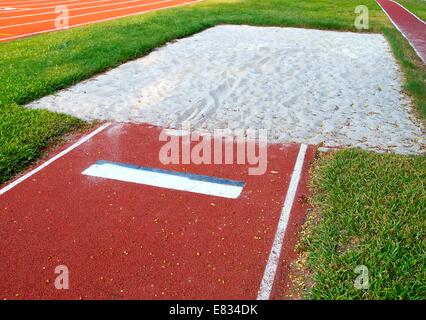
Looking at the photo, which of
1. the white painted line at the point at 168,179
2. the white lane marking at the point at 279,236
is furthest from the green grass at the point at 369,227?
the white painted line at the point at 168,179

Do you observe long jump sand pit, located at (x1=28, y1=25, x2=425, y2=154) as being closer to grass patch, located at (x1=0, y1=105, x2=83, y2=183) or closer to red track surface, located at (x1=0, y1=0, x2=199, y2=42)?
grass patch, located at (x1=0, y1=105, x2=83, y2=183)

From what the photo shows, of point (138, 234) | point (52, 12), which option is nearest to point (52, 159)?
point (138, 234)

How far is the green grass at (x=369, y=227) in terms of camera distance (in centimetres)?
352

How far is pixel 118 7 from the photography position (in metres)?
19.2

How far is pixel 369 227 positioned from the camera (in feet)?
13.8

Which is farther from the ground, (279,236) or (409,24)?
(409,24)

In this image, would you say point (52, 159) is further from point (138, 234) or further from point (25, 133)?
point (138, 234)

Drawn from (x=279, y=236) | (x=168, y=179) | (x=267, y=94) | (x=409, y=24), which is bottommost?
(x=279, y=236)

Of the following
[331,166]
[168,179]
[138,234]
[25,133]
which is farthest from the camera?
[25,133]

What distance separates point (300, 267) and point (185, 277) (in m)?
1.01

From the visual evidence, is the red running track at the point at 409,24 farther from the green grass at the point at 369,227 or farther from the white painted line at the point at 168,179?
the white painted line at the point at 168,179

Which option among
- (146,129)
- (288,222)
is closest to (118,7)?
(146,129)

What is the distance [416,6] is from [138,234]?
73.4ft
